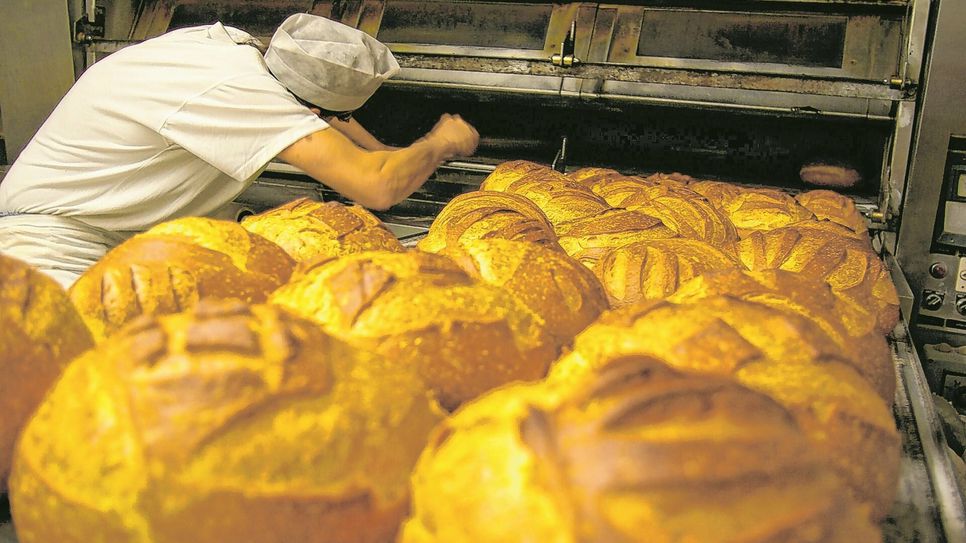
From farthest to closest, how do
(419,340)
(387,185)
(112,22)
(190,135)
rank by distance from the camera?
1. (112,22)
2. (387,185)
3. (190,135)
4. (419,340)

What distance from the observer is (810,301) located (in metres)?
0.88

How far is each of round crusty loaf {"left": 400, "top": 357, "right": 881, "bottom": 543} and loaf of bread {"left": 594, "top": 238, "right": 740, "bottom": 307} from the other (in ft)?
2.56

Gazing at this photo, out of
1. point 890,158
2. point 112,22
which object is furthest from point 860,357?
point 112,22

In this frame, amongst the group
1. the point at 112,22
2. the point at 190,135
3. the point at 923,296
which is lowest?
the point at 923,296

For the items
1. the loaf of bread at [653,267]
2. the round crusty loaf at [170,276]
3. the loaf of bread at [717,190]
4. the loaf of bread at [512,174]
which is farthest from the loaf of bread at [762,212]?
the round crusty loaf at [170,276]

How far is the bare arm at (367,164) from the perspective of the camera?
232 cm

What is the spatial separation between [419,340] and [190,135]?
5.94 ft

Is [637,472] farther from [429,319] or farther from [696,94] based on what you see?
[696,94]

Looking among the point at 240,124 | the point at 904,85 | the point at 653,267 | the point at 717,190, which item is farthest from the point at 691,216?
the point at 240,124

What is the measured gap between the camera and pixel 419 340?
719 millimetres

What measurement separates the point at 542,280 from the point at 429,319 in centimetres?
23

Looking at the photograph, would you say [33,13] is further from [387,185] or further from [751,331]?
[751,331]

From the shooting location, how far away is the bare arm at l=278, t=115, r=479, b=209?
91.2 inches

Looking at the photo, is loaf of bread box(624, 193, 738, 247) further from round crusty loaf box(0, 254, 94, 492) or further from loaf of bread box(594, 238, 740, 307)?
round crusty loaf box(0, 254, 94, 492)
